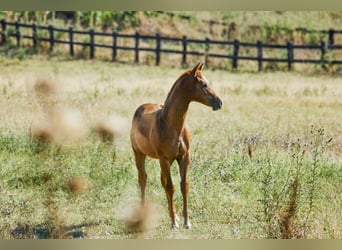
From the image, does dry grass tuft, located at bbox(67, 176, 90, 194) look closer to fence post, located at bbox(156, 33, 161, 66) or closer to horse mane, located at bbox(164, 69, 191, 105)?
horse mane, located at bbox(164, 69, 191, 105)

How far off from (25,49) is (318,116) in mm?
2043

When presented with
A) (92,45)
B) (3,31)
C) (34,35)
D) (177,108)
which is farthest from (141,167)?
(3,31)

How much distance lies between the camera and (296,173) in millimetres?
5566

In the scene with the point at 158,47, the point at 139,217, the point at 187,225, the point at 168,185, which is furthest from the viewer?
the point at 158,47

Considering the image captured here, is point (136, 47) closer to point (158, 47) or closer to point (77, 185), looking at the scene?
point (158, 47)

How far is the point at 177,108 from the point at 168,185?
483 millimetres

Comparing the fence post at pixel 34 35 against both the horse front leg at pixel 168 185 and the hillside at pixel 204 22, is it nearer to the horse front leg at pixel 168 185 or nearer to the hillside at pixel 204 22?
the hillside at pixel 204 22

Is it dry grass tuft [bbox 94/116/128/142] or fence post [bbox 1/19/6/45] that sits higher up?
fence post [bbox 1/19/6/45]

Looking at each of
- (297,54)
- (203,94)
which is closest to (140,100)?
(203,94)

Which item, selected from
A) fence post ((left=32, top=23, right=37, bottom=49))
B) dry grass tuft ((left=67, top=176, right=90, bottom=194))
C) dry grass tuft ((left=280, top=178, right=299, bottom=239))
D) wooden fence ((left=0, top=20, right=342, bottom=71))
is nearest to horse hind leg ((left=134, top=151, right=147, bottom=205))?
dry grass tuft ((left=67, top=176, right=90, bottom=194))

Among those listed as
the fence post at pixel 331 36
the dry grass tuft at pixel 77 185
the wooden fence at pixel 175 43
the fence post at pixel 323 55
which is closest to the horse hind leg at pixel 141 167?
the dry grass tuft at pixel 77 185

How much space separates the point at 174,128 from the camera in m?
5.27

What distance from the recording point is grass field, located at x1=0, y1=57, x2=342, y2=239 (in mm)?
5508

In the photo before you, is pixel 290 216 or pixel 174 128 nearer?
pixel 174 128
